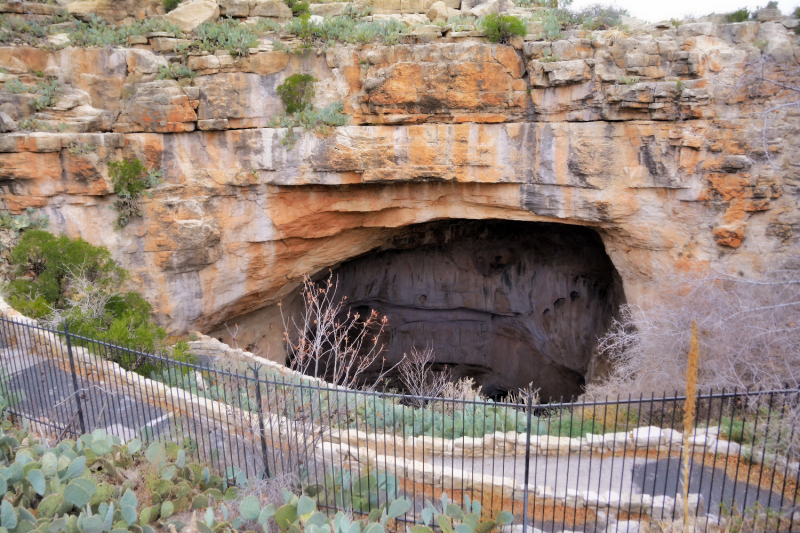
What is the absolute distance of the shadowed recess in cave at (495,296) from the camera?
17.0m

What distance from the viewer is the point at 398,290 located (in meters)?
19.5

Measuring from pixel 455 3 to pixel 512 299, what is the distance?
1042cm

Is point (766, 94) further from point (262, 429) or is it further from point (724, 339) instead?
point (262, 429)

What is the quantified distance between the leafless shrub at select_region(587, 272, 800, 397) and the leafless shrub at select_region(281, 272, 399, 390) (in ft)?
16.2

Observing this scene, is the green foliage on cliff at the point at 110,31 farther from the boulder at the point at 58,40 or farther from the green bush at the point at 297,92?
the green bush at the point at 297,92

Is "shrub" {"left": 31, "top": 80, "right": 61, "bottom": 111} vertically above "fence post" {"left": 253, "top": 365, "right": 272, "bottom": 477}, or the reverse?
"shrub" {"left": 31, "top": 80, "right": 61, "bottom": 111}

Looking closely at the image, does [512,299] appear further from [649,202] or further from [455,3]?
[455,3]

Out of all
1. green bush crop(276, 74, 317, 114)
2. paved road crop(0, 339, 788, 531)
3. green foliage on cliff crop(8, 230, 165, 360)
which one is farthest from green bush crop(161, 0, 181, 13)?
paved road crop(0, 339, 788, 531)

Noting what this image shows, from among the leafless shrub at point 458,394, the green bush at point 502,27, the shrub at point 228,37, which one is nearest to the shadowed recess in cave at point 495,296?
the leafless shrub at point 458,394

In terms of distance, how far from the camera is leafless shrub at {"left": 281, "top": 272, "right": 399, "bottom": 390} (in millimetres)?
6695

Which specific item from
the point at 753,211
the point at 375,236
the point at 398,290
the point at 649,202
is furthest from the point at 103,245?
the point at 753,211

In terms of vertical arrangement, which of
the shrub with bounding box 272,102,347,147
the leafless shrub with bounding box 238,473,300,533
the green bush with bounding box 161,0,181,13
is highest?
the green bush with bounding box 161,0,181,13

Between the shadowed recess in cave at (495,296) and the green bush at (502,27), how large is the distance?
6.72m

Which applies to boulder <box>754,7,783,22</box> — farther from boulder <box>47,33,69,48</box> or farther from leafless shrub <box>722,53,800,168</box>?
boulder <box>47,33,69,48</box>
